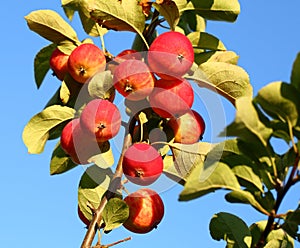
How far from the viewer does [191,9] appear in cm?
200

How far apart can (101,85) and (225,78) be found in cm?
42

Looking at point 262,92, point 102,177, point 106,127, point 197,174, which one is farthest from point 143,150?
point 262,92

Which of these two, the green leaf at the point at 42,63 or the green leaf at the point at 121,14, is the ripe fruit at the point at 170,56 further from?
the green leaf at the point at 42,63

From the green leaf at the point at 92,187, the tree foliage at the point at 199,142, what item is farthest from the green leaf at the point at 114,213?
the green leaf at the point at 92,187

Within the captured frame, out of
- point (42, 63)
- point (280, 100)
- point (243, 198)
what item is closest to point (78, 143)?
point (42, 63)

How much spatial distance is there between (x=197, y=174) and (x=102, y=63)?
29.9 inches

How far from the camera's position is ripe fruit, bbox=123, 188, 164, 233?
1854 mm

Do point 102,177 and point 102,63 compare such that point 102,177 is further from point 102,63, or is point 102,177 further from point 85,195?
point 102,63

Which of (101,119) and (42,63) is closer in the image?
(101,119)

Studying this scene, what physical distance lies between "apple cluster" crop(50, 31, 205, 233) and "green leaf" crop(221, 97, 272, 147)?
1.58 feet

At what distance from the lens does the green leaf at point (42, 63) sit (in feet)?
7.29

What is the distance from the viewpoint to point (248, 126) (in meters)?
1.23

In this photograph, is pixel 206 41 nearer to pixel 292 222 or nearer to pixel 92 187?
pixel 92 187

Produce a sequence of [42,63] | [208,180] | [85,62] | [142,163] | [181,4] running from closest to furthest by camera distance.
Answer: [208,180], [142,163], [85,62], [181,4], [42,63]
